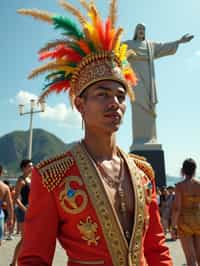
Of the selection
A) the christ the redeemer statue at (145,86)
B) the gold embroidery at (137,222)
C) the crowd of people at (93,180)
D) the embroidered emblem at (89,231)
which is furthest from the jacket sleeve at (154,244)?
the christ the redeemer statue at (145,86)

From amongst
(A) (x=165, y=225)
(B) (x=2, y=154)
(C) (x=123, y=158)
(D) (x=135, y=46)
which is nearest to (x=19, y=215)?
(C) (x=123, y=158)

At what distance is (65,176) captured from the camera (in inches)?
57.9

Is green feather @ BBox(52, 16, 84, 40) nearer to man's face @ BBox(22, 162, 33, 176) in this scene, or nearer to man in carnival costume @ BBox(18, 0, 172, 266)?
man in carnival costume @ BBox(18, 0, 172, 266)

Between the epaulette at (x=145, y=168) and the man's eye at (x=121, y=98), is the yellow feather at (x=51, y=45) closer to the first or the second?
the man's eye at (x=121, y=98)

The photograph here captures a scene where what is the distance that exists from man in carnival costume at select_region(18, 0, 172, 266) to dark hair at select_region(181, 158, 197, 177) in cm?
264

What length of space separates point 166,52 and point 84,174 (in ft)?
41.5

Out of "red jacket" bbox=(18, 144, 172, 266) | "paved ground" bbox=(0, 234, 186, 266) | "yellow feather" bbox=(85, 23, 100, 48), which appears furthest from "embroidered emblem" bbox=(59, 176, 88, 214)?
"paved ground" bbox=(0, 234, 186, 266)

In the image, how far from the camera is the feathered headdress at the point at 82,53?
1645 mm

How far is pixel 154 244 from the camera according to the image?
1.59m

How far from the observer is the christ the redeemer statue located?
42.8 feet

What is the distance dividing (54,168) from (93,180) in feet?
0.61

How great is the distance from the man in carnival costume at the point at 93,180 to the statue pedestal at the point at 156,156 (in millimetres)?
10752

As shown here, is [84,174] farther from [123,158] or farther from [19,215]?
[19,215]

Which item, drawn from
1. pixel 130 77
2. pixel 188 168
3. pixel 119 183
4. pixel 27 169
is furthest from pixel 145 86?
A: pixel 119 183
